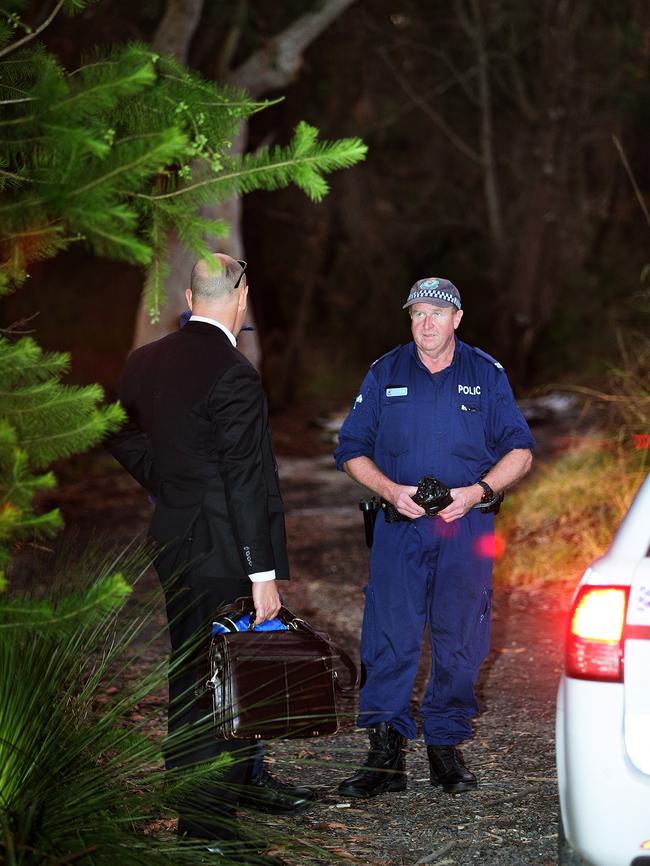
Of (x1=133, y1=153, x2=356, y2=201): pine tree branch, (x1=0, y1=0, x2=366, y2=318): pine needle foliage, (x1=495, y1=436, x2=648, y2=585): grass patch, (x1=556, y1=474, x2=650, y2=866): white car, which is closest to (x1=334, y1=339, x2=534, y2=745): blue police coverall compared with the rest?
(x1=0, y1=0, x2=366, y2=318): pine needle foliage

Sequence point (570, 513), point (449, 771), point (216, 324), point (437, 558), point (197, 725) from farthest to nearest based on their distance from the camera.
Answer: point (570, 513) < point (437, 558) < point (449, 771) < point (216, 324) < point (197, 725)

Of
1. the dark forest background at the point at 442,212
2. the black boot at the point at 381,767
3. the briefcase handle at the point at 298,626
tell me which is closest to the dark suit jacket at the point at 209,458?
the briefcase handle at the point at 298,626

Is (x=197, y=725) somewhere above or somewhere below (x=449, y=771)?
above

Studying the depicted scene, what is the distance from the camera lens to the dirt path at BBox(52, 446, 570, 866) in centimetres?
485

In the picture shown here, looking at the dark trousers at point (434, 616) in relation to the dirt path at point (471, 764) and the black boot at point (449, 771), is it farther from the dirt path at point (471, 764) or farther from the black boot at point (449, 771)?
the dirt path at point (471, 764)

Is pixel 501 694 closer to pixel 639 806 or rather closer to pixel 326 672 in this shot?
pixel 326 672

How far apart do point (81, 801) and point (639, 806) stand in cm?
166

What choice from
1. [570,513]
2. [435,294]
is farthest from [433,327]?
[570,513]

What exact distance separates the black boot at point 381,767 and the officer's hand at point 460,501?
925 millimetres

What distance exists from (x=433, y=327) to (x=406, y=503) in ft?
2.43

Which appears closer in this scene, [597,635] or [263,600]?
[597,635]

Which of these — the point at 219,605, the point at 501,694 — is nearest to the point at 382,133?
the point at 501,694

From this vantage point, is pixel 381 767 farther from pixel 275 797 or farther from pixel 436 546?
pixel 436 546

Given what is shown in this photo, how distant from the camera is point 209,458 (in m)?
4.62
